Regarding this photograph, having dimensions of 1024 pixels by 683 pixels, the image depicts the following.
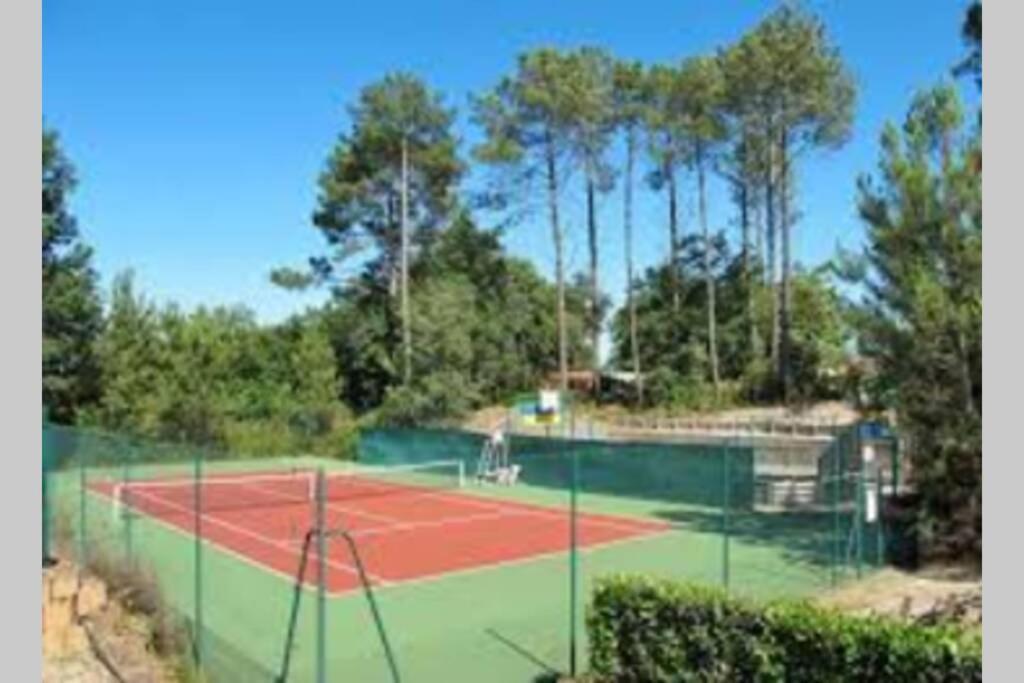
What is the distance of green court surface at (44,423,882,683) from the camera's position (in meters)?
12.4

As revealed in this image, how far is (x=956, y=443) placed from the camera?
18.2m

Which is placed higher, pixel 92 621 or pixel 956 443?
pixel 956 443

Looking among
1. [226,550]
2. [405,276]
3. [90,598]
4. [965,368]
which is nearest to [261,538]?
[226,550]

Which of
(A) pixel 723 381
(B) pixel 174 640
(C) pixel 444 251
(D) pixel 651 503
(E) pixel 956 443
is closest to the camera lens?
(B) pixel 174 640

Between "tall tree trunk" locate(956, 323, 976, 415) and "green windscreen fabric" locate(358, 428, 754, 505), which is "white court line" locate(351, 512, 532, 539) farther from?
"tall tree trunk" locate(956, 323, 976, 415)

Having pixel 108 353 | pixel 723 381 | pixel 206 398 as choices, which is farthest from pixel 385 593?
pixel 723 381

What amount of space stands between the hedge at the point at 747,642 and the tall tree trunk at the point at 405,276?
37.5 meters

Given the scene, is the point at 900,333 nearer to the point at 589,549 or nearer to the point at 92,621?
the point at 589,549

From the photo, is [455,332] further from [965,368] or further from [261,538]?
[965,368]

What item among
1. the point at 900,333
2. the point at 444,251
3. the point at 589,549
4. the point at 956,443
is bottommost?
the point at 589,549

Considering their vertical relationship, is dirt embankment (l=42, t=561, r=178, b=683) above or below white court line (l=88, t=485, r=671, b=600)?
above

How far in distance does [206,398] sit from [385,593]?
81.7 ft

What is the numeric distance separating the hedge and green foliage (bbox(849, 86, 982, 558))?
857 centimetres

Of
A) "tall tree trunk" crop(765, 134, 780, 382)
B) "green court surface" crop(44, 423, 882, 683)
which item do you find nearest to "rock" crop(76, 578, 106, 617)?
"green court surface" crop(44, 423, 882, 683)
